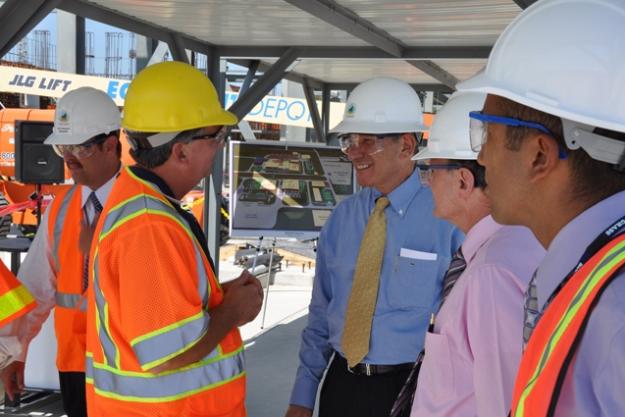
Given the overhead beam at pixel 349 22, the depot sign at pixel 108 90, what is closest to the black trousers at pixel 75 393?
the overhead beam at pixel 349 22

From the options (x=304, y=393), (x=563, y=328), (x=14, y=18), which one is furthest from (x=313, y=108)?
(x=563, y=328)

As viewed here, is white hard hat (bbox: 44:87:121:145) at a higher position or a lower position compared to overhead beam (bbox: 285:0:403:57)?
lower

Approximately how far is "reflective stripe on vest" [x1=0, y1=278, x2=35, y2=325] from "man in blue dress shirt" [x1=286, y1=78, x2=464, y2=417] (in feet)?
3.49

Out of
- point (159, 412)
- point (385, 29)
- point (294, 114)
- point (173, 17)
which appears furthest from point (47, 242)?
point (294, 114)

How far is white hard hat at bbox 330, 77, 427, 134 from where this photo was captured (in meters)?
2.98

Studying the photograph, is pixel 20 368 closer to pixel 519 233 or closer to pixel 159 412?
pixel 159 412

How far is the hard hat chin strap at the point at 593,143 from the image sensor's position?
3.27 feet

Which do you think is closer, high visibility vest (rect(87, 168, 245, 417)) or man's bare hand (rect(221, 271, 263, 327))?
high visibility vest (rect(87, 168, 245, 417))

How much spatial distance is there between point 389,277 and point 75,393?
5.20 ft

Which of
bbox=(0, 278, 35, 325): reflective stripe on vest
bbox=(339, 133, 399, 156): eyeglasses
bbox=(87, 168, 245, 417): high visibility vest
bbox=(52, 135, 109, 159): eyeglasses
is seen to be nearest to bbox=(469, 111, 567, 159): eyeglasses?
bbox=(87, 168, 245, 417): high visibility vest

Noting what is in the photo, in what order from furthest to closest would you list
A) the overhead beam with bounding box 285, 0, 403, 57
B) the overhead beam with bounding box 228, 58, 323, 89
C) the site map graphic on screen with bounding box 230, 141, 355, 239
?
1. the overhead beam with bounding box 228, 58, 323, 89
2. the site map graphic on screen with bounding box 230, 141, 355, 239
3. the overhead beam with bounding box 285, 0, 403, 57

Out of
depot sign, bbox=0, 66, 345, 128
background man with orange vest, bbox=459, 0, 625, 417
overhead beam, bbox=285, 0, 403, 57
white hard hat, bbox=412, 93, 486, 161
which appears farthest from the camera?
depot sign, bbox=0, 66, 345, 128

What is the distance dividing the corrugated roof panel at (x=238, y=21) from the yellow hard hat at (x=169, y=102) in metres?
2.99

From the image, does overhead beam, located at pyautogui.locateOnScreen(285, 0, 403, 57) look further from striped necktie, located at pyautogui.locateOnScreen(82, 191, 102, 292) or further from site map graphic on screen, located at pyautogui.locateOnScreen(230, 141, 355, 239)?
striped necktie, located at pyautogui.locateOnScreen(82, 191, 102, 292)
